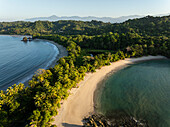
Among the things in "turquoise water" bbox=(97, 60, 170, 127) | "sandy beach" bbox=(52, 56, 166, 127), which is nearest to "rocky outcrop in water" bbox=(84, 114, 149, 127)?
"turquoise water" bbox=(97, 60, 170, 127)

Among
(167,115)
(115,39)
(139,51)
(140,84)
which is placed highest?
(115,39)

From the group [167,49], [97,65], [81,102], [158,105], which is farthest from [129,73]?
[167,49]

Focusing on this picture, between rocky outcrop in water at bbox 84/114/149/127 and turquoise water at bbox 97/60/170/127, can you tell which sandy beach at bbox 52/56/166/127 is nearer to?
rocky outcrop in water at bbox 84/114/149/127

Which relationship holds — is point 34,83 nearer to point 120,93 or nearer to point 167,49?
point 120,93

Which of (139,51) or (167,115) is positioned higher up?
(139,51)

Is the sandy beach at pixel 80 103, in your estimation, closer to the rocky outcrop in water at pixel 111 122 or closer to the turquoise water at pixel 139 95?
the rocky outcrop in water at pixel 111 122

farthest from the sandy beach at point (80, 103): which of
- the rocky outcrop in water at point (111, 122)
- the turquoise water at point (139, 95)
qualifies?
the turquoise water at point (139, 95)
